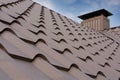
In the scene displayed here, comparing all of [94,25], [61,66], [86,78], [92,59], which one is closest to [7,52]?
[61,66]

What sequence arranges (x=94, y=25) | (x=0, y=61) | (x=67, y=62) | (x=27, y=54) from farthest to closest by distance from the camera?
1. (x=94, y=25)
2. (x=67, y=62)
3. (x=27, y=54)
4. (x=0, y=61)

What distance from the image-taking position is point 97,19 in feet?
33.2

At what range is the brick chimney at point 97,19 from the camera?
9697 mm

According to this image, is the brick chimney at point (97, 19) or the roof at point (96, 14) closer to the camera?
the brick chimney at point (97, 19)

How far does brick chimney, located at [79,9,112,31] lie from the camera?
9.70 metres

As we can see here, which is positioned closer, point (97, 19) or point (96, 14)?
point (97, 19)

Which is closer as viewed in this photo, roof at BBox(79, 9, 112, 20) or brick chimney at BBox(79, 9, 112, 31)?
brick chimney at BBox(79, 9, 112, 31)

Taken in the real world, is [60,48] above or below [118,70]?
above

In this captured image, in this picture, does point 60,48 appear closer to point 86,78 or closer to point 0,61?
point 86,78

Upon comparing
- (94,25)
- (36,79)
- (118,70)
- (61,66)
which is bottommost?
(94,25)

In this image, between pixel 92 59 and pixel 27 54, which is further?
pixel 92 59

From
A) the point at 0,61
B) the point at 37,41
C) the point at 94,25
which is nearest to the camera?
the point at 0,61

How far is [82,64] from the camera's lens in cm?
246

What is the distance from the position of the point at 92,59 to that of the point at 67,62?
80cm
